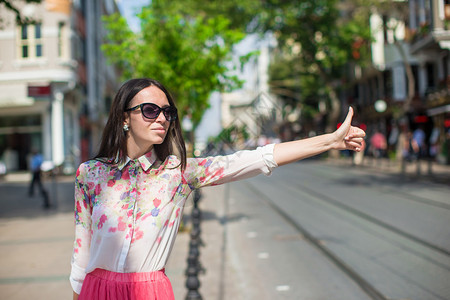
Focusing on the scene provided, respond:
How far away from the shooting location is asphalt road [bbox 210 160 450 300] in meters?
4.86

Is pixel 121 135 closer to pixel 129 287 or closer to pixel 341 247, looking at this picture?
pixel 129 287

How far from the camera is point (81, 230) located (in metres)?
2.12

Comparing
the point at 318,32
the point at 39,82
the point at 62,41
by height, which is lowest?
the point at 39,82

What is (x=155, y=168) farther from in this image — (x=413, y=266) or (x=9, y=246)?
(x=9, y=246)

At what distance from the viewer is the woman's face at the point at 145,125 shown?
2.07m

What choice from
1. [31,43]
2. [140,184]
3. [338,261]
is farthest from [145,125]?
[31,43]

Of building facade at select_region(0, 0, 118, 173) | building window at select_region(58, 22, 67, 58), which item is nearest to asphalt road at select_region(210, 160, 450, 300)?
building facade at select_region(0, 0, 118, 173)

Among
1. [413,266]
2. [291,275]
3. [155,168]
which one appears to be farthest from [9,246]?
[155,168]

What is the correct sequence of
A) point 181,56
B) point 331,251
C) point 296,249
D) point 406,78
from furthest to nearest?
point 406,78
point 181,56
point 296,249
point 331,251

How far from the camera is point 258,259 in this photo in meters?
6.83

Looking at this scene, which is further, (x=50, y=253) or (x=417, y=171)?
(x=417, y=171)

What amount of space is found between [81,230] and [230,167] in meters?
0.71

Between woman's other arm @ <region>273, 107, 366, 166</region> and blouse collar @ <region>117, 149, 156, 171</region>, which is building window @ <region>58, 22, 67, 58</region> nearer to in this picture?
blouse collar @ <region>117, 149, 156, 171</region>

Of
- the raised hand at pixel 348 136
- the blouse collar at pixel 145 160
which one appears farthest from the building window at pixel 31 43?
the raised hand at pixel 348 136
